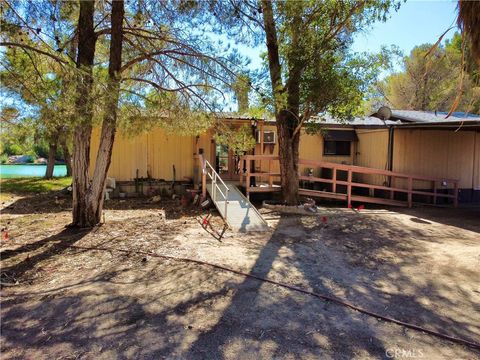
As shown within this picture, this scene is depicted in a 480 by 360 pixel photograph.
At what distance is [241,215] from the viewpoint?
834 cm

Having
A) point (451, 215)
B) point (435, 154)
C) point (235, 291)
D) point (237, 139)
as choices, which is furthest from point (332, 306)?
point (435, 154)

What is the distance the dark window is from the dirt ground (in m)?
Result: 5.90

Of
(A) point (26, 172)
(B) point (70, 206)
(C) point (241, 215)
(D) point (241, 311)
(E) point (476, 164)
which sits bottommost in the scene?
(D) point (241, 311)

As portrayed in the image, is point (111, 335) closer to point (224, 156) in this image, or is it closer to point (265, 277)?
point (265, 277)

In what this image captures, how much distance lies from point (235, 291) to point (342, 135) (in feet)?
33.9

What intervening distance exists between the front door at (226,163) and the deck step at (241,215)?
9.34ft

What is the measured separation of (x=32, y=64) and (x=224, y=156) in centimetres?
752

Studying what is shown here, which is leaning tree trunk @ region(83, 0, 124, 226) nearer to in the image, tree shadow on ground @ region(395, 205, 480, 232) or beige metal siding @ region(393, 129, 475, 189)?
tree shadow on ground @ region(395, 205, 480, 232)

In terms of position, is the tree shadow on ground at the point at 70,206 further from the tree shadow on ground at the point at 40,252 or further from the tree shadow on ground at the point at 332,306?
the tree shadow on ground at the point at 332,306

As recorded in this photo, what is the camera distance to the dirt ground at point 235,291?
10.4 ft

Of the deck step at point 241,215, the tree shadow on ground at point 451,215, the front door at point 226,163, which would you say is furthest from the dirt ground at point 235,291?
the front door at point 226,163

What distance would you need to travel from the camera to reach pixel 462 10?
3701 millimetres

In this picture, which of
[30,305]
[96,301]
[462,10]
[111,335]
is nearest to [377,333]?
[111,335]

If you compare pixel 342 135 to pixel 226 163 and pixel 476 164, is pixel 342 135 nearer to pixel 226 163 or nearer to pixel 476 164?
pixel 226 163
